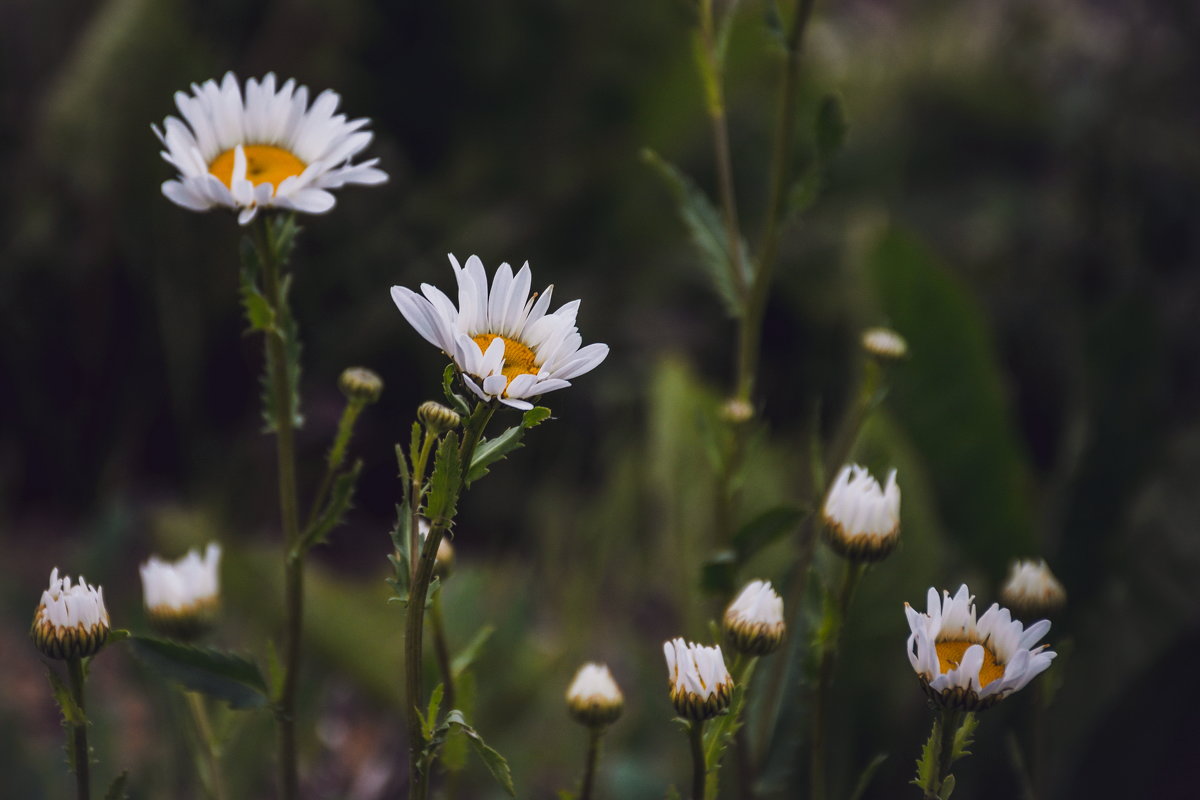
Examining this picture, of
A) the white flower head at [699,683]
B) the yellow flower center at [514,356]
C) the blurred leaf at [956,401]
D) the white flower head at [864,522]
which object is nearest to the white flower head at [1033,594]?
the white flower head at [864,522]

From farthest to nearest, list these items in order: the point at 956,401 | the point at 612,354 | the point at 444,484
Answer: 1. the point at 612,354
2. the point at 956,401
3. the point at 444,484

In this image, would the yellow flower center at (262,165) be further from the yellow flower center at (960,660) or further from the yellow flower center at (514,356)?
the yellow flower center at (960,660)

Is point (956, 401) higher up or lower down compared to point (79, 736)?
higher up

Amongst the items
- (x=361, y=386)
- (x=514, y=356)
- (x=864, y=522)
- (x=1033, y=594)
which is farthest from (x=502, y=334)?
(x=1033, y=594)

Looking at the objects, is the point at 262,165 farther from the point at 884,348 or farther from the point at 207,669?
the point at 884,348

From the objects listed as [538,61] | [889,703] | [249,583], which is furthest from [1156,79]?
[249,583]

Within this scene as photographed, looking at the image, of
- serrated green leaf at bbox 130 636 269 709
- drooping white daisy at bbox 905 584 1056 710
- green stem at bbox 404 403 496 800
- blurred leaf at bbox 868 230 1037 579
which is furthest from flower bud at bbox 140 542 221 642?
blurred leaf at bbox 868 230 1037 579
